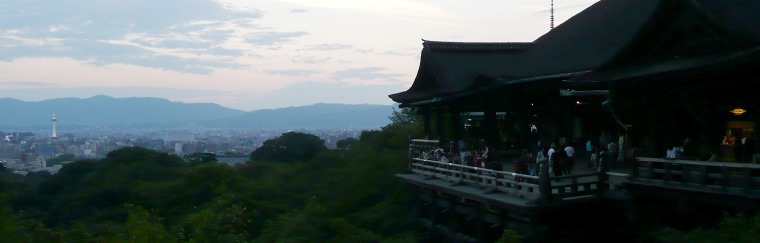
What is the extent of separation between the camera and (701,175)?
1200 cm

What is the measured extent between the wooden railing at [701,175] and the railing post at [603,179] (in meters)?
0.71

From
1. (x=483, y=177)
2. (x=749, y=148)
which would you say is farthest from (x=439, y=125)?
(x=749, y=148)

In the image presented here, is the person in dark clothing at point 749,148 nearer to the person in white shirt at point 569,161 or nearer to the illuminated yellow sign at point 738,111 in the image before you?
the illuminated yellow sign at point 738,111

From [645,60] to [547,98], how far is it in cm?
542

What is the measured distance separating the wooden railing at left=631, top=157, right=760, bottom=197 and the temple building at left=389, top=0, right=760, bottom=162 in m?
0.96

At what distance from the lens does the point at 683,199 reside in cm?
1253

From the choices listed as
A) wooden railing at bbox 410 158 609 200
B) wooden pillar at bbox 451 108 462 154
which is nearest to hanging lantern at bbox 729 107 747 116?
wooden railing at bbox 410 158 609 200

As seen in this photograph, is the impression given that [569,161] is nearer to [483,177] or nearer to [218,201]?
[483,177]

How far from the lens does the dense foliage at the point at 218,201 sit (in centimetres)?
1917

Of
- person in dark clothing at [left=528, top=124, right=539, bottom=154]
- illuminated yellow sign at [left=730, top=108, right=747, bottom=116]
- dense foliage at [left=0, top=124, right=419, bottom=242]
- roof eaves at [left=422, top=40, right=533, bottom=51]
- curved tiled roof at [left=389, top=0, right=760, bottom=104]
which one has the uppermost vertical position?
roof eaves at [left=422, top=40, right=533, bottom=51]

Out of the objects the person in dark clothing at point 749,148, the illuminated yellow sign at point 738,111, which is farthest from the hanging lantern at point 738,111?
the person in dark clothing at point 749,148

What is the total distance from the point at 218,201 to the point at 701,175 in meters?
16.9

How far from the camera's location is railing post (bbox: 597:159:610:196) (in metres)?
14.2

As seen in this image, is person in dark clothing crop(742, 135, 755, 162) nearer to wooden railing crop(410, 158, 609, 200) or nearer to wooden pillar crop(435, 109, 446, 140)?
wooden railing crop(410, 158, 609, 200)
